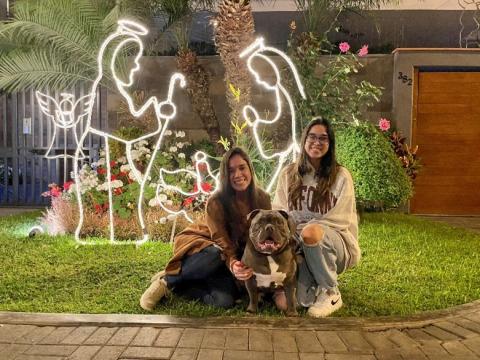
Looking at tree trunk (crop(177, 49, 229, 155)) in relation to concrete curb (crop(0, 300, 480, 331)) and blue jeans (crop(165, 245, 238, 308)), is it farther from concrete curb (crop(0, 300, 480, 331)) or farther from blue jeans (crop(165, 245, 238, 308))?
concrete curb (crop(0, 300, 480, 331))

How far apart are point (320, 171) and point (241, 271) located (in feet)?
3.59

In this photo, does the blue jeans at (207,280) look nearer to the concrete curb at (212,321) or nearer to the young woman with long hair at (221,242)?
the young woman with long hair at (221,242)

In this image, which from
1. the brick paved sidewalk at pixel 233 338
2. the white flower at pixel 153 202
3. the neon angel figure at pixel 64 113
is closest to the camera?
the brick paved sidewalk at pixel 233 338

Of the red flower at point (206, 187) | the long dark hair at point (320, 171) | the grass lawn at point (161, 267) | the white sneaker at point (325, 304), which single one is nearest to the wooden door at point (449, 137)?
the grass lawn at point (161, 267)

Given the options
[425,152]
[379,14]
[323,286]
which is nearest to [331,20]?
[379,14]

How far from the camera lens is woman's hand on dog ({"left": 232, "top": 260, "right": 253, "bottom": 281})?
13.8 ft

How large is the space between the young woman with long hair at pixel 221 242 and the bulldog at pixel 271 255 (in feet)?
0.76

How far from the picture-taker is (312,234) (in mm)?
4234

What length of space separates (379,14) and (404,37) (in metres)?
0.67

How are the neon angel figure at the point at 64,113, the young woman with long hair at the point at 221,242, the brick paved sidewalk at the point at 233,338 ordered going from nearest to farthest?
the brick paved sidewalk at the point at 233,338 < the young woman with long hair at the point at 221,242 < the neon angel figure at the point at 64,113

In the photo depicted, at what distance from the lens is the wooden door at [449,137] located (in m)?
10.1

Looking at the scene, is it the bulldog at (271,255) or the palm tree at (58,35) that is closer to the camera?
the bulldog at (271,255)

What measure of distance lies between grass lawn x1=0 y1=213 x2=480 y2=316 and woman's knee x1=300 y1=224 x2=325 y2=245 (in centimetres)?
69

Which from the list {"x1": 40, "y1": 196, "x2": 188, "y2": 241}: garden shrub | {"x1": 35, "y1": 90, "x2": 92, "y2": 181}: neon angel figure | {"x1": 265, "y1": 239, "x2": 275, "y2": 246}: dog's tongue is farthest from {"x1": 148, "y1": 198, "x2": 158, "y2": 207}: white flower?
{"x1": 265, "y1": 239, "x2": 275, "y2": 246}: dog's tongue
